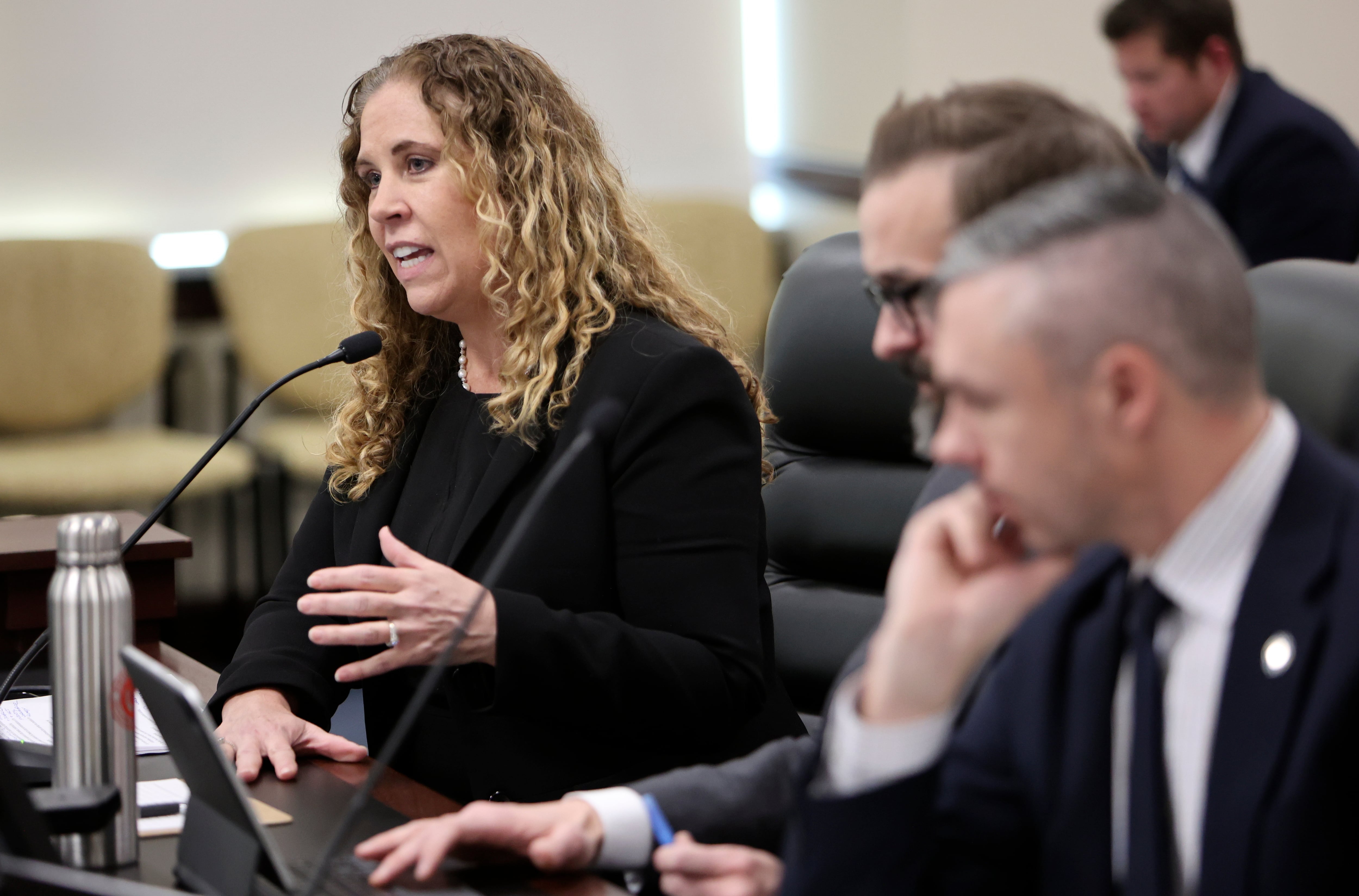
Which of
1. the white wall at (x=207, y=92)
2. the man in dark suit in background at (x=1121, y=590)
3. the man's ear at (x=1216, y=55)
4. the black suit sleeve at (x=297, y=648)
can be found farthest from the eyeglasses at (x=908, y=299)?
the white wall at (x=207, y=92)

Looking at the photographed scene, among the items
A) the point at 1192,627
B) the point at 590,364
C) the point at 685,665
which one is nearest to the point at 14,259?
the point at 590,364

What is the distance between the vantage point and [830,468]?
185 centimetres

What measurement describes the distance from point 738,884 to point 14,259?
323 cm

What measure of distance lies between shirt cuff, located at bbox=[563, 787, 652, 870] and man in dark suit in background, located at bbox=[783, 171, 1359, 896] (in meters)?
0.18

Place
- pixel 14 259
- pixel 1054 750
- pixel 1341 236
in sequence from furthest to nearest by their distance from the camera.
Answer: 1. pixel 14 259
2. pixel 1341 236
3. pixel 1054 750

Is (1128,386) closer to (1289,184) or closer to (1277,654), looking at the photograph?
(1277,654)

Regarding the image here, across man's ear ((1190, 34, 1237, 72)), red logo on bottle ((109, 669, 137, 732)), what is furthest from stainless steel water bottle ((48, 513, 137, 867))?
man's ear ((1190, 34, 1237, 72))

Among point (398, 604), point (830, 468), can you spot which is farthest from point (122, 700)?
point (830, 468)

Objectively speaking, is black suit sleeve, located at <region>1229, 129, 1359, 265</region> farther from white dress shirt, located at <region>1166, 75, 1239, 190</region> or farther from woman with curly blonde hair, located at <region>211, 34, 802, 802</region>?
woman with curly blonde hair, located at <region>211, 34, 802, 802</region>

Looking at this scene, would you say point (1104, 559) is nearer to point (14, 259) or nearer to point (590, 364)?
point (590, 364)

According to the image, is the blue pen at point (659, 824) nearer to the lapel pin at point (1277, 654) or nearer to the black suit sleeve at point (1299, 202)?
the lapel pin at point (1277, 654)

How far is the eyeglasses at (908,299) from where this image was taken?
1.02 m

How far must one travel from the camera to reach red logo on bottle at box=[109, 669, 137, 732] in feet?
3.35

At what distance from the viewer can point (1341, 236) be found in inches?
107
